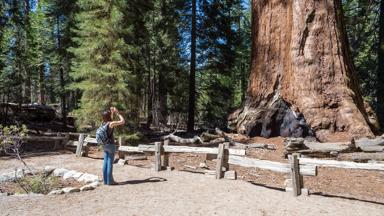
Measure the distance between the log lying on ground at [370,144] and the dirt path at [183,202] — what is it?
427 cm

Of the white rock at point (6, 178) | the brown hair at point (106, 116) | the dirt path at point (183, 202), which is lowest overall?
the white rock at point (6, 178)

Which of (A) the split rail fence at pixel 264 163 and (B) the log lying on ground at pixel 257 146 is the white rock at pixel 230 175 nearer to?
(A) the split rail fence at pixel 264 163

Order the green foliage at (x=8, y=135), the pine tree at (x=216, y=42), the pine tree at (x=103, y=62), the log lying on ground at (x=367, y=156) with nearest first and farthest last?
the green foliage at (x=8, y=135) → the log lying on ground at (x=367, y=156) → the pine tree at (x=103, y=62) → the pine tree at (x=216, y=42)

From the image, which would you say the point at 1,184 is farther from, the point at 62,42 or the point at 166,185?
the point at 62,42

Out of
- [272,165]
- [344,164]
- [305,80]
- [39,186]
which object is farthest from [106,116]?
[305,80]

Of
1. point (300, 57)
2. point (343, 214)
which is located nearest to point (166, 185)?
point (343, 214)

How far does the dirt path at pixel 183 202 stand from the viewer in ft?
24.2

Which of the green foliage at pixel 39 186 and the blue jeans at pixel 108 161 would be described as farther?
the blue jeans at pixel 108 161

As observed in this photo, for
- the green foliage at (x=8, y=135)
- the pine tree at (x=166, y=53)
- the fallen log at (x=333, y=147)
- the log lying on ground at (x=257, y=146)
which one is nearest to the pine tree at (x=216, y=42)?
the pine tree at (x=166, y=53)

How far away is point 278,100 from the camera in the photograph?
16203 millimetres

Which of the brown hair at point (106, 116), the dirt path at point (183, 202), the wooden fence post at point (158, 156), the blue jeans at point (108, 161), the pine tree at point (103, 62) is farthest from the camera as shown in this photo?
the pine tree at point (103, 62)

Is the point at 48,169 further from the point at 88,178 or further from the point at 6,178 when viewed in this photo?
the point at 88,178

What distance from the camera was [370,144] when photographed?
12375 mm

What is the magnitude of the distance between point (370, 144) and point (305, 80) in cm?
394
